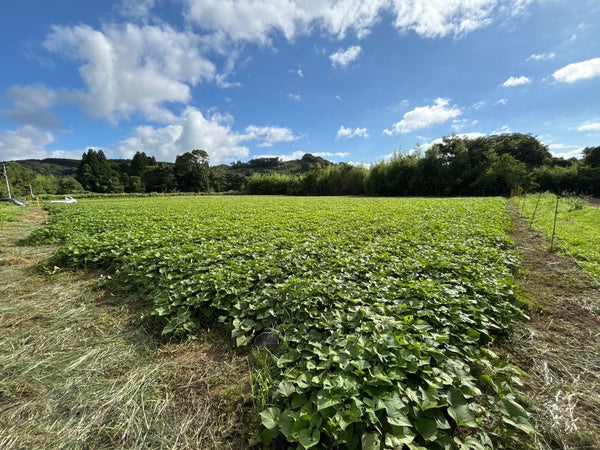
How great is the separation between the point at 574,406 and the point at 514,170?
102 ft

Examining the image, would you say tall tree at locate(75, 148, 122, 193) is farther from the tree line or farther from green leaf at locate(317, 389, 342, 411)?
green leaf at locate(317, 389, 342, 411)

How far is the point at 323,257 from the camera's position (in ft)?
14.5

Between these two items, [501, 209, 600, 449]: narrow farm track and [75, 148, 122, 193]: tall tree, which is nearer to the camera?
[501, 209, 600, 449]: narrow farm track

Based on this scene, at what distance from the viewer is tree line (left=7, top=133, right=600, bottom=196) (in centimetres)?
2675

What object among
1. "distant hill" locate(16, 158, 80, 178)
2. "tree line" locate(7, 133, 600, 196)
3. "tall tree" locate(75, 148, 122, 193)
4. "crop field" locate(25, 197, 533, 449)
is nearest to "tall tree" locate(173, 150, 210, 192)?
"tree line" locate(7, 133, 600, 196)

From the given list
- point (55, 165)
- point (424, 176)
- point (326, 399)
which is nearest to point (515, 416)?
point (326, 399)

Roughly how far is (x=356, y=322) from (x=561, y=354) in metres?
1.96

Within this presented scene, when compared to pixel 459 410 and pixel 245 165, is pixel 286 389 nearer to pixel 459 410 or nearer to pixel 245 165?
pixel 459 410

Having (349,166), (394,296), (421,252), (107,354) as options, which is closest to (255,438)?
(107,354)

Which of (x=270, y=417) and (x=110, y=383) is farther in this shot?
(x=110, y=383)

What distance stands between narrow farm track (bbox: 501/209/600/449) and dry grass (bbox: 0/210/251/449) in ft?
7.16

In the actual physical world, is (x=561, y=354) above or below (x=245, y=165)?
below

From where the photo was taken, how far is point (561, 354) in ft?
7.50

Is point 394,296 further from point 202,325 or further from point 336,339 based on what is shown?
point 202,325
